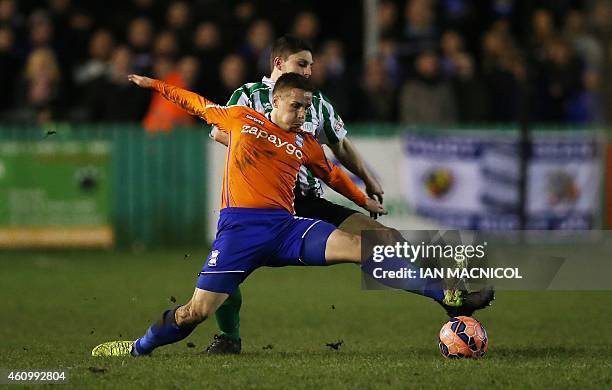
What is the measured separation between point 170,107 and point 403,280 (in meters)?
9.75

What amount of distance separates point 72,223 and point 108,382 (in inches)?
374

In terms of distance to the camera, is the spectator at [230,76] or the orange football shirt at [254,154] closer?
the orange football shirt at [254,154]

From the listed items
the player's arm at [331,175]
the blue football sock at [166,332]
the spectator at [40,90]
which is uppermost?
the spectator at [40,90]

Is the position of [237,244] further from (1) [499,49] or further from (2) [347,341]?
(1) [499,49]

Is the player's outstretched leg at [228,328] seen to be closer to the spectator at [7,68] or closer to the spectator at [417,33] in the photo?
the spectator at [7,68]

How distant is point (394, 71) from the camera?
60.3 ft

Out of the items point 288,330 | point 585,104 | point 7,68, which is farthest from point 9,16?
point 288,330

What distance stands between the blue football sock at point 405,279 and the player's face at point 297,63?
140 cm

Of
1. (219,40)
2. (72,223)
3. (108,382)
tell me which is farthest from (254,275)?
(108,382)

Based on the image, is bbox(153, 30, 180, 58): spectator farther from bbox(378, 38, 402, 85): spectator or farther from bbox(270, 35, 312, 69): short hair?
bbox(270, 35, 312, 69): short hair

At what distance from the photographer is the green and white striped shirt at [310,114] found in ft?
28.8

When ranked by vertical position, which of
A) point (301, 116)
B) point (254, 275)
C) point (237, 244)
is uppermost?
point (301, 116)

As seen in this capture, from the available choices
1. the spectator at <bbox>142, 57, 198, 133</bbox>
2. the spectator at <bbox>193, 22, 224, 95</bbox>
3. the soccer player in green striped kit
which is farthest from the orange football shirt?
the spectator at <bbox>193, 22, 224, 95</bbox>

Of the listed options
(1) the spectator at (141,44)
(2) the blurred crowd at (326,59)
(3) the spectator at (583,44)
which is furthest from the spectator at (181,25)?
(3) the spectator at (583,44)
